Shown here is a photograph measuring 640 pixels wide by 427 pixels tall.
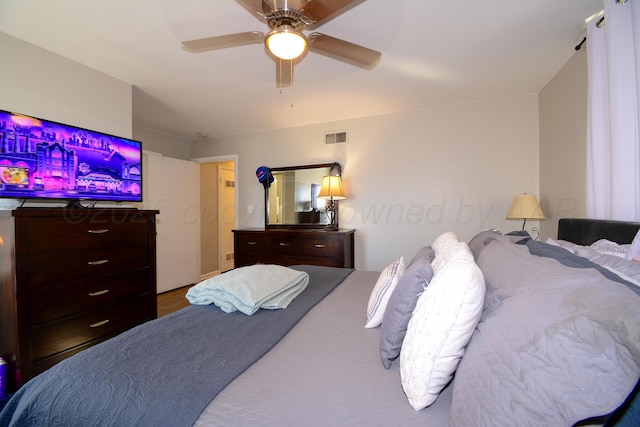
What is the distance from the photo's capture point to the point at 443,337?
2.18ft

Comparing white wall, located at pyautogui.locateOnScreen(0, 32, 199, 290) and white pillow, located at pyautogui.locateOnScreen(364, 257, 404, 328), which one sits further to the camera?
white wall, located at pyautogui.locateOnScreen(0, 32, 199, 290)

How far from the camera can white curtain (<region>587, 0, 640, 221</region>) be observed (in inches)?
49.1

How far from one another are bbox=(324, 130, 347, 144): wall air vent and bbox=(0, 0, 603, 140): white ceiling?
375 mm

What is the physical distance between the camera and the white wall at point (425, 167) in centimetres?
283

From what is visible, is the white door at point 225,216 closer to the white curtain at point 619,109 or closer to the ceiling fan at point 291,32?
the ceiling fan at point 291,32

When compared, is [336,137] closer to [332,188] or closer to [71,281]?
[332,188]

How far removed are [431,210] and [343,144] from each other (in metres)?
1.40

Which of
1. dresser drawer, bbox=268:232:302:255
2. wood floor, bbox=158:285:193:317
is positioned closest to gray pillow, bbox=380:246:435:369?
dresser drawer, bbox=268:232:302:255

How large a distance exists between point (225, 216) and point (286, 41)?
13.1 feet

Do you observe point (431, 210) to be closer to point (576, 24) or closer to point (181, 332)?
point (576, 24)

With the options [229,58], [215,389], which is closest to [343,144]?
[229,58]

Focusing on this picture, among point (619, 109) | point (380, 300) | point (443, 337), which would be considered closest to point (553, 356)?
point (443, 337)

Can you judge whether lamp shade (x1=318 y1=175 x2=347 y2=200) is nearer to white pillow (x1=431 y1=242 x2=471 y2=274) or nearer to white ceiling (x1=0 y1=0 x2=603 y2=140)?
white ceiling (x1=0 y1=0 x2=603 y2=140)

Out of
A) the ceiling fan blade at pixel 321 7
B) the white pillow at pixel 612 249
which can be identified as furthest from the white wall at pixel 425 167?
the ceiling fan blade at pixel 321 7
